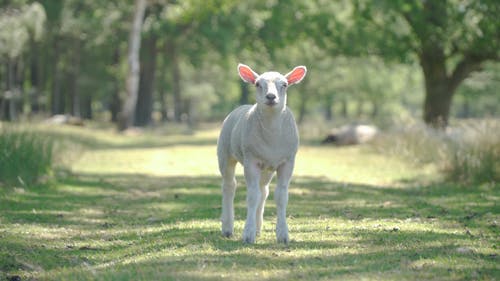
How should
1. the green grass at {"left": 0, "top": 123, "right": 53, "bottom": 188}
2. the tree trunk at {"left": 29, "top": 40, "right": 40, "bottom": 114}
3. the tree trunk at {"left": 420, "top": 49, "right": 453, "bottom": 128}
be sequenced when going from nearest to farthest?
the green grass at {"left": 0, "top": 123, "right": 53, "bottom": 188} < the tree trunk at {"left": 420, "top": 49, "right": 453, "bottom": 128} < the tree trunk at {"left": 29, "top": 40, "right": 40, "bottom": 114}

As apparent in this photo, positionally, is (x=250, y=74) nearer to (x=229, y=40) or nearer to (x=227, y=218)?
(x=227, y=218)

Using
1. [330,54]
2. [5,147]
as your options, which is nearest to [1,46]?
[330,54]

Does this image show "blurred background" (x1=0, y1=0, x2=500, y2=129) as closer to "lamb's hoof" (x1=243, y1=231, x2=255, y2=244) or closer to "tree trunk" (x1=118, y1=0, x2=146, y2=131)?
"tree trunk" (x1=118, y1=0, x2=146, y2=131)

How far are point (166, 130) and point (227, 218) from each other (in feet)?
106

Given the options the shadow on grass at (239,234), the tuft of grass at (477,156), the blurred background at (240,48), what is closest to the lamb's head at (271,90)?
the shadow on grass at (239,234)

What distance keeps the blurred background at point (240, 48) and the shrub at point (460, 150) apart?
Result: 5.24ft

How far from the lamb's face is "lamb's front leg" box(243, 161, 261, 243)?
2.36ft

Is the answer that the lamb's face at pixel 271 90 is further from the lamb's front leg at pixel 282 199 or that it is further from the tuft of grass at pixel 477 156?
the tuft of grass at pixel 477 156

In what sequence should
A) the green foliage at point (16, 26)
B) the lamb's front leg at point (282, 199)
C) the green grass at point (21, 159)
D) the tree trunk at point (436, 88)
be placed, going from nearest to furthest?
the lamb's front leg at point (282, 199)
the green grass at point (21, 159)
the green foliage at point (16, 26)
the tree trunk at point (436, 88)

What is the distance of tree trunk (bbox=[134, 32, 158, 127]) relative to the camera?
42.7 metres

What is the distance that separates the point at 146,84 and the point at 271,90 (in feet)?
117

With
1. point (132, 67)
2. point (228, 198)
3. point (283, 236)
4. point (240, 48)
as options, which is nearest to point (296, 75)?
point (228, 198)

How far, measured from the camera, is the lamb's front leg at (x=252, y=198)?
26.9 feet

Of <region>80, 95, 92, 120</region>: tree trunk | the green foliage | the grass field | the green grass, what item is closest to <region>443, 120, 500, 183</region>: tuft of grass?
the grass field
